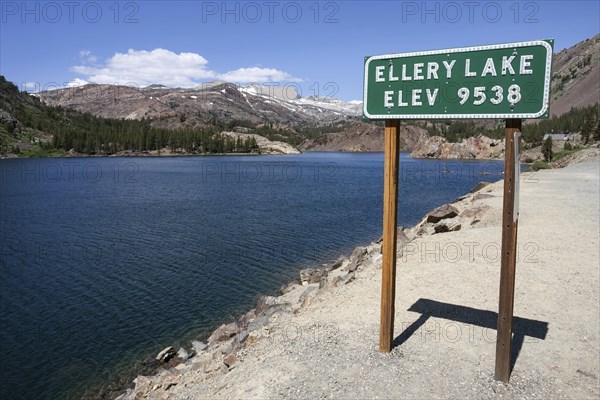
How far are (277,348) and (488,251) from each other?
11985 mm

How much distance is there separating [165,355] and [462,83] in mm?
14867

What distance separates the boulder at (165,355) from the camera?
17047 millimetres

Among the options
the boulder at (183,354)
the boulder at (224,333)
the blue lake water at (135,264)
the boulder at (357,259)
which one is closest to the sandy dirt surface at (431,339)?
the boulder at (224,333)

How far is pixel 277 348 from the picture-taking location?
445 inches

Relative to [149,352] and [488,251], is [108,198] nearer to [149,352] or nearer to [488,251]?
[149,352]

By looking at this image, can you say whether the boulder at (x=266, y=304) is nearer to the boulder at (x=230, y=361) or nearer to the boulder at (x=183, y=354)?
the boulder at (x=183, y=354)

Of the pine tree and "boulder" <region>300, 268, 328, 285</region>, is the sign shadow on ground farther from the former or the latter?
the pine tree

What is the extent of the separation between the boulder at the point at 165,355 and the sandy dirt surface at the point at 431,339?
6.54ft

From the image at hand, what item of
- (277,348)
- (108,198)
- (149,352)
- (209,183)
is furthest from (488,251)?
(209,183)

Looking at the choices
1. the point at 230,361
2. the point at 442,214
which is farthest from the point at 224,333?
the point at 442,214

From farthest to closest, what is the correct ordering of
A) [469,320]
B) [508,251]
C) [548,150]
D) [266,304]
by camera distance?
[548,150] → [266,304] → [469,320] → [508,251]

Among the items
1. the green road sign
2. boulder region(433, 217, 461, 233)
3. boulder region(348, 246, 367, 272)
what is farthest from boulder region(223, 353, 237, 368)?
boulder region(433, 217, 461, 233)

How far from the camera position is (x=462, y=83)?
8812 millimetres

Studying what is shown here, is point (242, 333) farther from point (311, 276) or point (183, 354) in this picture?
point (311, 276)
